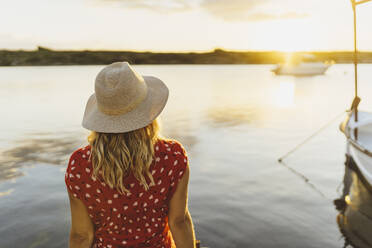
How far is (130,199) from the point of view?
185 cm

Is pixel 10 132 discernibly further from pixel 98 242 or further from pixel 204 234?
pixel 98 242

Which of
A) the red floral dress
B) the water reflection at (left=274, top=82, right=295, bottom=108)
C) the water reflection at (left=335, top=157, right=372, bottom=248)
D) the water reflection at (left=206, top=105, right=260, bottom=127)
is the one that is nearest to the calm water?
the water reflection at (left=335, top=157, right=372, bottom=248)

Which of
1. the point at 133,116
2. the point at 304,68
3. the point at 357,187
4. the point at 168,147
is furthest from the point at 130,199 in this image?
the point at 304,68

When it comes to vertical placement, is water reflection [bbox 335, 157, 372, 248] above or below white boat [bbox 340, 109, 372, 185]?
below

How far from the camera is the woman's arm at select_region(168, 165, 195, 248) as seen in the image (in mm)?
1969

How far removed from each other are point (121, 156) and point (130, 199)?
287 mm

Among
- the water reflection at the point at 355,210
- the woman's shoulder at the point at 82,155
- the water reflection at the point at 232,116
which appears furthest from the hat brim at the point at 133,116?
the water reflection at the point at 232,116

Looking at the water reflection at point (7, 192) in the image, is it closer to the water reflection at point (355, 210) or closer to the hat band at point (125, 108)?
the hat band at point (125, 108)

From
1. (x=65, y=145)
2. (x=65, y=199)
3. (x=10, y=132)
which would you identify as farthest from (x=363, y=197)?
(x=10, y=132)

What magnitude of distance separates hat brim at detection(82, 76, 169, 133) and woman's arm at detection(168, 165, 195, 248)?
0.43m

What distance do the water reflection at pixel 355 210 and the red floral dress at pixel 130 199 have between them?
5426 mm

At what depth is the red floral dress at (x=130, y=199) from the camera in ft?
5.92

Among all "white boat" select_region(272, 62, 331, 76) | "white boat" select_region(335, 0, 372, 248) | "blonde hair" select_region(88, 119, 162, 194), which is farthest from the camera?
"white boat" select_region(272, 62, 331, 76)

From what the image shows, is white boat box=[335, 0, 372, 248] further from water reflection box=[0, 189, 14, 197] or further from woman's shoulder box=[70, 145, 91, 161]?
water reflection box=[0, 189, 14, 197]
